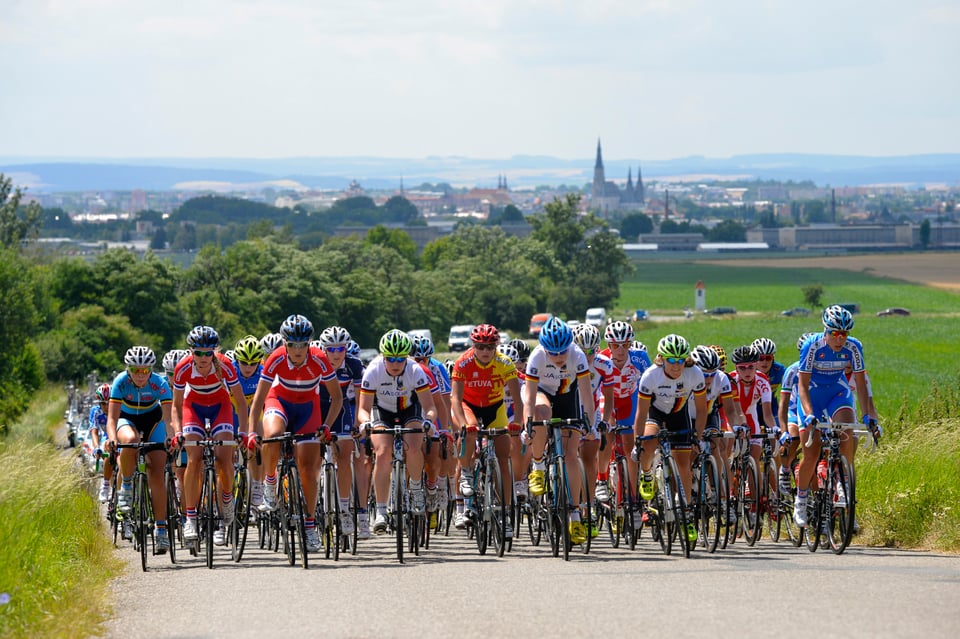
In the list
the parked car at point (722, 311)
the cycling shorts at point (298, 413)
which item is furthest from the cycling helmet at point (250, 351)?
the parked car at point (722, 311)

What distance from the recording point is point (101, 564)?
13.5 m

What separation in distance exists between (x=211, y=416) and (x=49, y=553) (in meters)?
2.21

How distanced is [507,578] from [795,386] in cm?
431

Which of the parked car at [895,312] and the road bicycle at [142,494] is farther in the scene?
the parked car at [895,312]

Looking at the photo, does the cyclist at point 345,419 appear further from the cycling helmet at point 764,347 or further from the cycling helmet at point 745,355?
the cycling helmet at point 764,347

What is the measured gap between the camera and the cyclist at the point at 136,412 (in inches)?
546

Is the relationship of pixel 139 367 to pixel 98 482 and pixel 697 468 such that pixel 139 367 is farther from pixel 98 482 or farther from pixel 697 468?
pixel 98 482

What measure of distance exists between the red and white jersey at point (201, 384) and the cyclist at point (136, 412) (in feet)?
1.14

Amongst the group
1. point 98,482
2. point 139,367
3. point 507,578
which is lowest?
point 98,482

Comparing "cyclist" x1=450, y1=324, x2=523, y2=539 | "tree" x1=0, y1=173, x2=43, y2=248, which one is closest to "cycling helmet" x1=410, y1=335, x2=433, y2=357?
"cyclist" x1=450, y1=324, x2=523, y2=539

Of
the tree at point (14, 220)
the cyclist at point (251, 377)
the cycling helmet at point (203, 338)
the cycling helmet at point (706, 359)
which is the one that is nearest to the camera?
the cycling helmet at point (203, 338)

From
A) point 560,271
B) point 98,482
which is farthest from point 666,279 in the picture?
point 98,482

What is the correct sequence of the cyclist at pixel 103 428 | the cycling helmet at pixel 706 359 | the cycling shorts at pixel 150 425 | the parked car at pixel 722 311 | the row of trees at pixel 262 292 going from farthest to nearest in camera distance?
1. the parked car at pixel 722 311
2. the row of trees at pixel 262 292
3. the cyclist at pixel 103 428
4. the cycling helmet at pixel 706 359
5. the cycling shorts at pixel 150 425

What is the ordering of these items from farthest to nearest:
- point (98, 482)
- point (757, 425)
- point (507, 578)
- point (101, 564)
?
point (98, 482) < point (757, 425) < point (101, 564) < point (507, 578)
